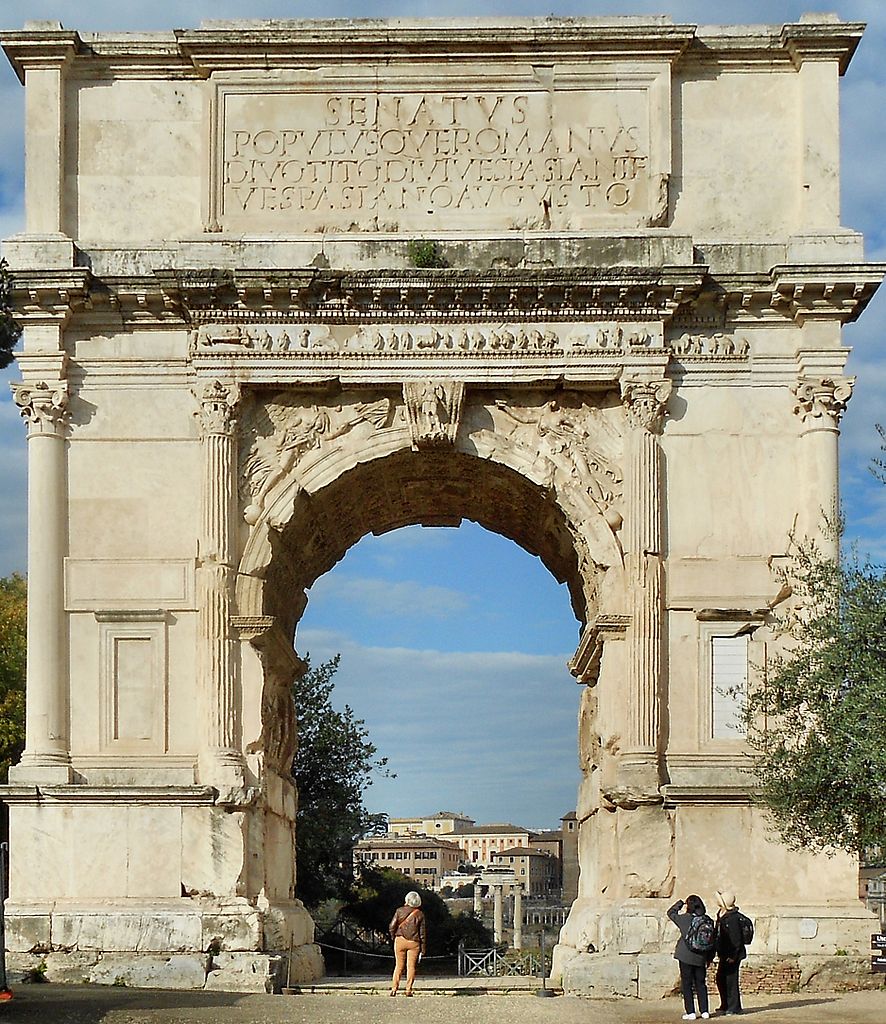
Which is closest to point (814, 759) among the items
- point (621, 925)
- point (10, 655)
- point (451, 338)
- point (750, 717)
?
point (750, 717)

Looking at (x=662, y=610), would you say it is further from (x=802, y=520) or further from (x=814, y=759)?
(x=814, y=759)

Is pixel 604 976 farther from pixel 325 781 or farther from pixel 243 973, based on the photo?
pixel 325 781

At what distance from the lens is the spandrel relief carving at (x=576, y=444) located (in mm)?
21125

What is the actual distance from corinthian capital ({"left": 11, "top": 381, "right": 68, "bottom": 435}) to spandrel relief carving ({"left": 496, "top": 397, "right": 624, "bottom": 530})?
4640 millimetres

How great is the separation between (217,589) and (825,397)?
21.9ft

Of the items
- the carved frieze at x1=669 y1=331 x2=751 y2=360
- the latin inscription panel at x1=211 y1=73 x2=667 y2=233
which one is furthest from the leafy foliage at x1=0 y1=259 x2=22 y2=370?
the carved frieze at x1=669 y1=331 x2=751 y2=360

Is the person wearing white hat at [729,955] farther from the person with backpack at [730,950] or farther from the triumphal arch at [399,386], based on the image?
the triumphal arch at [399,386]

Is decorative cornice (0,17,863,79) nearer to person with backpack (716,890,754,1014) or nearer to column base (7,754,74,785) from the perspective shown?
column base (7,754,74,785)

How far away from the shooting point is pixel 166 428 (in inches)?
838

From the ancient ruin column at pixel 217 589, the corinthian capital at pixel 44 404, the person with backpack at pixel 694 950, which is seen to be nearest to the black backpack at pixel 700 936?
the person with backpack at pixel 694 950

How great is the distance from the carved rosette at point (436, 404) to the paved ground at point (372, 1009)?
5763 millimetres

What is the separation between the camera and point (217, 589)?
68.1 ft

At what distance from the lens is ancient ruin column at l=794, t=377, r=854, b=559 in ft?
68.3

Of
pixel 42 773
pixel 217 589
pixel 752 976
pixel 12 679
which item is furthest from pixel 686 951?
pixel 12 679
